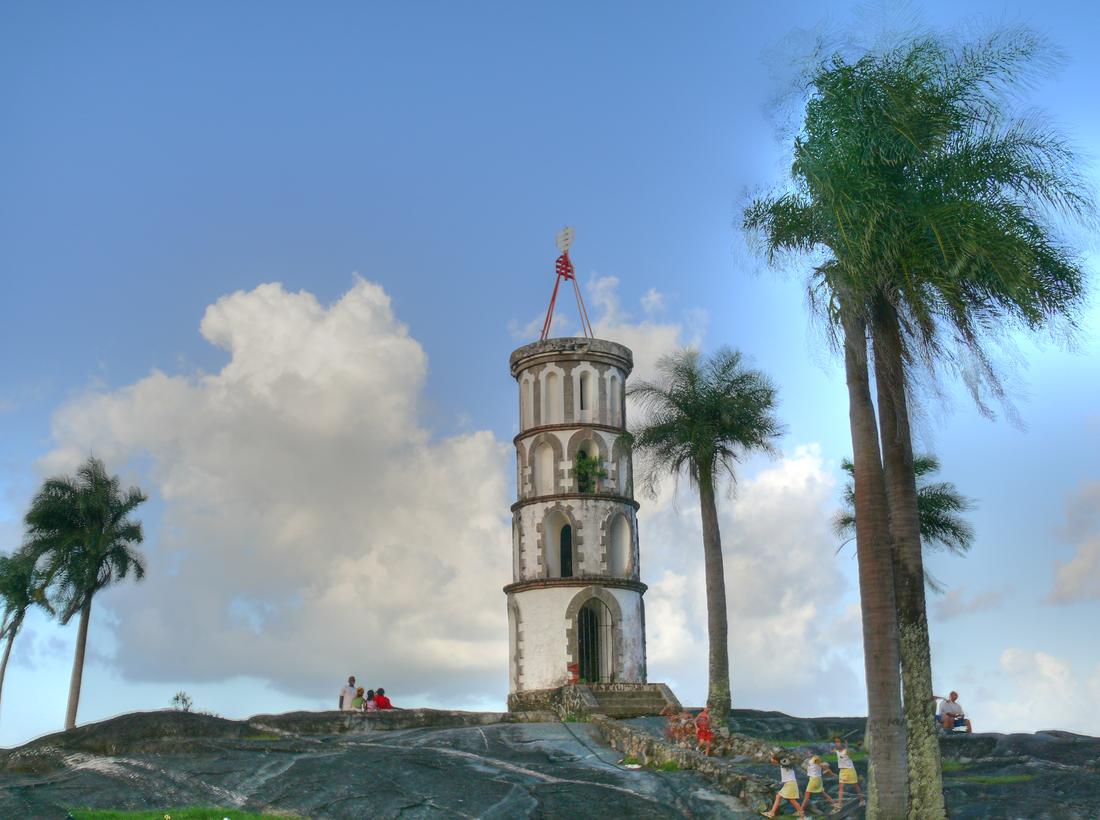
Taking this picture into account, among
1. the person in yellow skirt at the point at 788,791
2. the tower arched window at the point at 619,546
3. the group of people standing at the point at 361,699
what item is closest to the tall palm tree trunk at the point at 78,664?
the group of people standing at the point at 361,699

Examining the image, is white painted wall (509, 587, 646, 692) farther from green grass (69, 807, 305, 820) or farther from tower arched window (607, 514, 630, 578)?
green grass (69, 807, 305, 820)

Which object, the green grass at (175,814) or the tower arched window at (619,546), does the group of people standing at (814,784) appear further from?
the tower arched window at (619,546)

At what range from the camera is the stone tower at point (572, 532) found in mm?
38688

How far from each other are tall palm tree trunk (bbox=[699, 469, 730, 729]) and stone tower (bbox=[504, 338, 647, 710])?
17.1 ft

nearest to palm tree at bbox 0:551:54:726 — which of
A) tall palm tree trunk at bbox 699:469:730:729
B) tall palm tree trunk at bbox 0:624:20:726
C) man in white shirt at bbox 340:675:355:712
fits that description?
tall palm tree trunk at bbox 0:624:20:726

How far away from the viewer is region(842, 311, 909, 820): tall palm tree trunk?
1784 cm

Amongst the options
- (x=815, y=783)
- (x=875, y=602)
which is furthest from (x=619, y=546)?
(x=875, y=602)

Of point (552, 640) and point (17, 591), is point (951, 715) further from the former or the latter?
point (17, 591)

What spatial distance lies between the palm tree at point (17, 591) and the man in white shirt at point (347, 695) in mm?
17320

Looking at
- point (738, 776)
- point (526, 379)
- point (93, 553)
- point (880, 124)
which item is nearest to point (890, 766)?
point (738, 776)

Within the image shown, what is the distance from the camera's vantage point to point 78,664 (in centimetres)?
4034

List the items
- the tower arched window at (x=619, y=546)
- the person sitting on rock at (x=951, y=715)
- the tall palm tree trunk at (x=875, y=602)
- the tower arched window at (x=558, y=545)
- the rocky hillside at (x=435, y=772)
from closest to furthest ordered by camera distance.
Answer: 1. the tall palm tree trunk at (x=875, y=602)
2. the rocky hillside at (x=435, y=772)
3. the person sitting on rock at (x=951, y=715)
4. the tower arched window at (x=558, y=545)
5. the tower arched window at (x=619, y=546)

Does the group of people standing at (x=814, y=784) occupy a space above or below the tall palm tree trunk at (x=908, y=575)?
below

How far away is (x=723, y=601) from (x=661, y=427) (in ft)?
18.8
